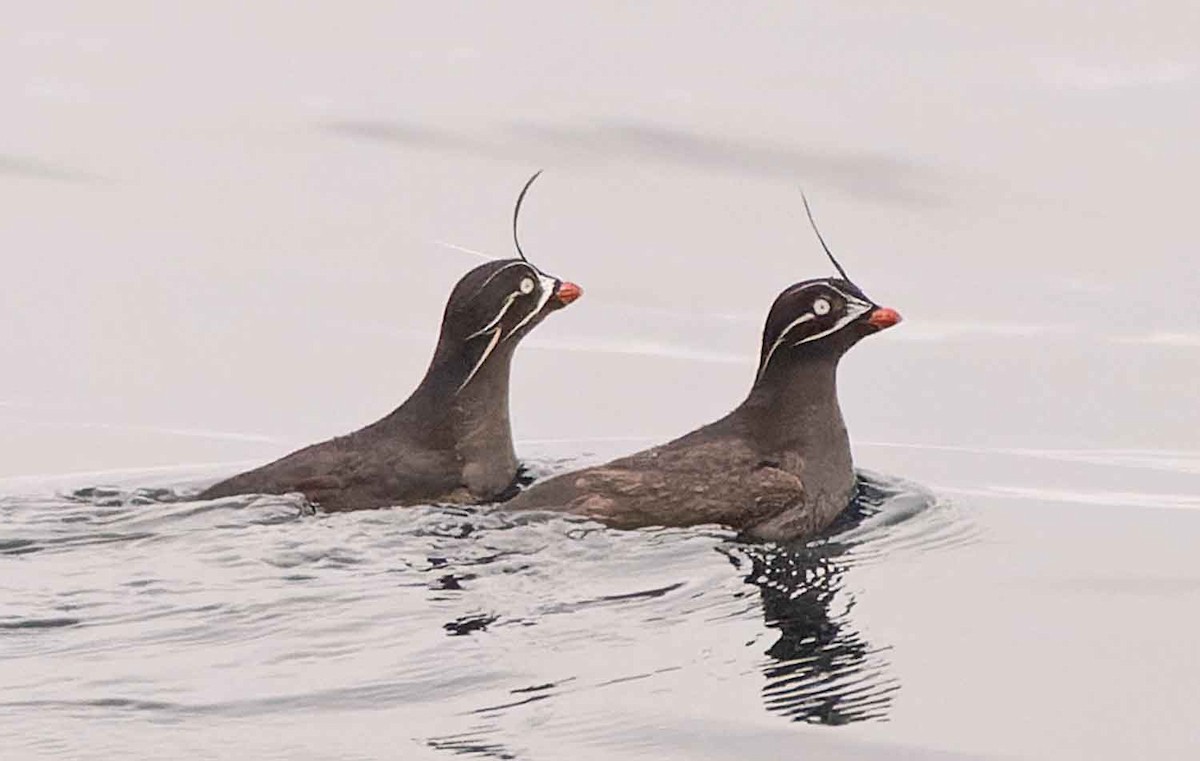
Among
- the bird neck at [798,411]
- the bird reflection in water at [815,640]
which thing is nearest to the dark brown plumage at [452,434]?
the bird neck at [798,411]

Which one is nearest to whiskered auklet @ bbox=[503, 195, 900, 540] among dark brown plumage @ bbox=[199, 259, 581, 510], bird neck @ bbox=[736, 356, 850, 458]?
bird neck @ bbox=[736, 356, 850, 458]

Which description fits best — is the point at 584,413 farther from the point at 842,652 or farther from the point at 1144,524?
the point at 842,652

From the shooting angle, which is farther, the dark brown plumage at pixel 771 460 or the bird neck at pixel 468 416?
the bird neck at pixel 468 416

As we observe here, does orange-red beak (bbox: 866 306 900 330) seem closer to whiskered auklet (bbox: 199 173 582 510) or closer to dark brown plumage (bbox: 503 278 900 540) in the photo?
dark brown plumage (bbox: 503 278 900 540)

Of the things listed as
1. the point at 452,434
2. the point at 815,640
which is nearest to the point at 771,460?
the point at 452,434

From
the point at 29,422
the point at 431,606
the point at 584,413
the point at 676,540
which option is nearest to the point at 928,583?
the point at 676,540

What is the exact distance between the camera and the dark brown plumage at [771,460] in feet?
38.8

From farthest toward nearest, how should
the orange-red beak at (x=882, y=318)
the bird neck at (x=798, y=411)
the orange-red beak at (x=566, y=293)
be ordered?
1. the orange-red beak at (x=566, y=293)
2. the orange-red beak at (x=882, y=318)
3. the bird neck at (x=798, y=411)

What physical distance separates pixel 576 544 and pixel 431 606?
1260mm

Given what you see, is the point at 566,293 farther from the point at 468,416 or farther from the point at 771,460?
the point at 771,460

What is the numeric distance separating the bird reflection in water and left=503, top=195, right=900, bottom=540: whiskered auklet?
239 millimetres

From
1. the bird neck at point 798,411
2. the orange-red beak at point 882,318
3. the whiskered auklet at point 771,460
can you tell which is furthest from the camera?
the orange-red beak at point 882,318

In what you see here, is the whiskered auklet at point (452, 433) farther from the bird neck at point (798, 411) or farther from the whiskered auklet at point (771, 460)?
the bird neck at point (798, 411)

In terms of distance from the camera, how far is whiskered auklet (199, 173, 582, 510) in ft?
41.9
